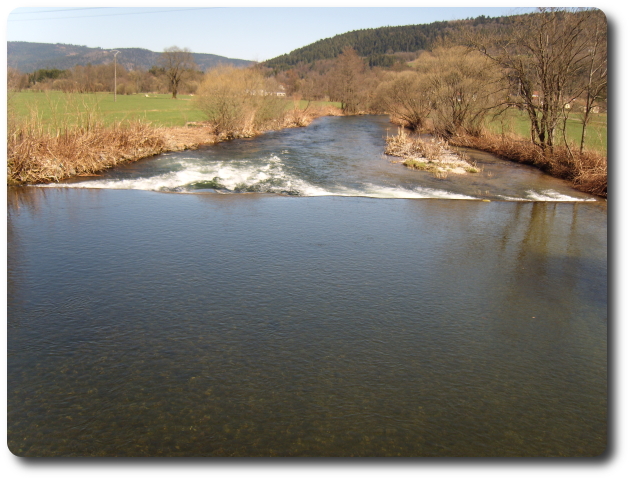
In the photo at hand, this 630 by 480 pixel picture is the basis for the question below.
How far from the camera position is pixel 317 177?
602 inches

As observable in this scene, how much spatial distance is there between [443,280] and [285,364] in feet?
10.3

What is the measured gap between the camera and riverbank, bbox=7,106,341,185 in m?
13.2

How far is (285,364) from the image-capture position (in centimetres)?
474

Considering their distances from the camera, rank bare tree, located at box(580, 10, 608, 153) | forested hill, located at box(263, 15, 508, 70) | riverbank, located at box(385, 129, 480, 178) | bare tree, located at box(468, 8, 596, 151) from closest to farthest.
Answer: bare tree, located at box(580, 10, 608, 153)
bare tree, located at box(468, 8, 596, 151)
riverbank, located at box(385, 129, 480, 178)
forested hill, located at box(263, 15, 508, 70)

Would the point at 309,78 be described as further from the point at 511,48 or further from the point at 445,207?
the point at 445,207

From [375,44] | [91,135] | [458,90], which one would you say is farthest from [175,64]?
[91,135]

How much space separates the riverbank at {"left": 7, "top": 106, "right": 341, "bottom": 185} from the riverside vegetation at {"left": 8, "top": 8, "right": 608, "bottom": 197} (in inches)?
1.5

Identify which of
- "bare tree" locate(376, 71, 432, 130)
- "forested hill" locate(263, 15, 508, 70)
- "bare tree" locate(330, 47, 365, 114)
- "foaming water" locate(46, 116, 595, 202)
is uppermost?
"forested hill" locate(263, 15, 508, 70)

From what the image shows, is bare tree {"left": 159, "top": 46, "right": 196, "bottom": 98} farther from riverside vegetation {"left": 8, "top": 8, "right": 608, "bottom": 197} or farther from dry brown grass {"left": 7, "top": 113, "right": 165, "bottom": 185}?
dry brown grass {"left": 7, "top": 113, "right": 165, "bottom": 185}

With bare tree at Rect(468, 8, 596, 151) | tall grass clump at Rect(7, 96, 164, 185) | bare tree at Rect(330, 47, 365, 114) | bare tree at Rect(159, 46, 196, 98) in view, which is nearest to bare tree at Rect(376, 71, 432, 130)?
bare tree at Rect(468, 8, 596, 151)

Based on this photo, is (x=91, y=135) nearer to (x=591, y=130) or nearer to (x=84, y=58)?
(x=591, y=130)

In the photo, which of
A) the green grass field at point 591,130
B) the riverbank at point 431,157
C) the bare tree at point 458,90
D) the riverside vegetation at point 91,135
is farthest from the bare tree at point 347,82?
the riverbank at point 431,157

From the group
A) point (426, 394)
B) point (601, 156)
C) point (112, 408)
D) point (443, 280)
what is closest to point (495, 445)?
point (426, 394)

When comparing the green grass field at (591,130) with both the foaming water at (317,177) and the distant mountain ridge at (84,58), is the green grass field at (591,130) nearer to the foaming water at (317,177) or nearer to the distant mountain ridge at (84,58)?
the foaming water at (317,177)
